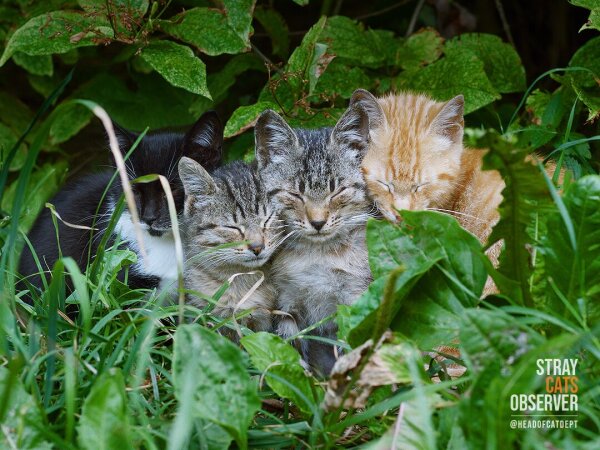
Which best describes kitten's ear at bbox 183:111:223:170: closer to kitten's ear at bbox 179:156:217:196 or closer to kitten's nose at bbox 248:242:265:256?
kitten's ear at bbox 179:156:217:196

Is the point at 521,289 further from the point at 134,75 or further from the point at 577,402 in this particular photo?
the point at 134,75

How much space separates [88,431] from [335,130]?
4.84 feet

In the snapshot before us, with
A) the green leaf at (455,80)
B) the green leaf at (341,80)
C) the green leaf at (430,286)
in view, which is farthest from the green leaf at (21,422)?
the green leaf at (455,80)

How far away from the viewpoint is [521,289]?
1.83 m

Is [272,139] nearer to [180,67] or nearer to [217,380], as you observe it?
[180,67]

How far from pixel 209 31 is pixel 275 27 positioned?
68cm

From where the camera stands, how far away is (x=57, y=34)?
2.90 metres

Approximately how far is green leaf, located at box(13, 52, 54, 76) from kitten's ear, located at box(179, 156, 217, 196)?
1.30 metres

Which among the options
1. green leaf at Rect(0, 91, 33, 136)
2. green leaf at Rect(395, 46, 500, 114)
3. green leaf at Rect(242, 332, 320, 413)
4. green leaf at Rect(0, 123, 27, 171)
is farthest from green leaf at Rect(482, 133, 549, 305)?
green leaf at Rect(0, 91, 33, 136)

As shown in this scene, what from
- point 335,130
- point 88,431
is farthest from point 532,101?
point 88,431

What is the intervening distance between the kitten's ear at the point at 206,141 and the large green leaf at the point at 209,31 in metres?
0.29

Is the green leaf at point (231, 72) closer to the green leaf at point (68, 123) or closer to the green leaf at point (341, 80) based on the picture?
the green leaf at point (341, 80)

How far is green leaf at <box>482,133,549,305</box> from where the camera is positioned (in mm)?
1604

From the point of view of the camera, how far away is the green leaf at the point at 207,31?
2908 mm
